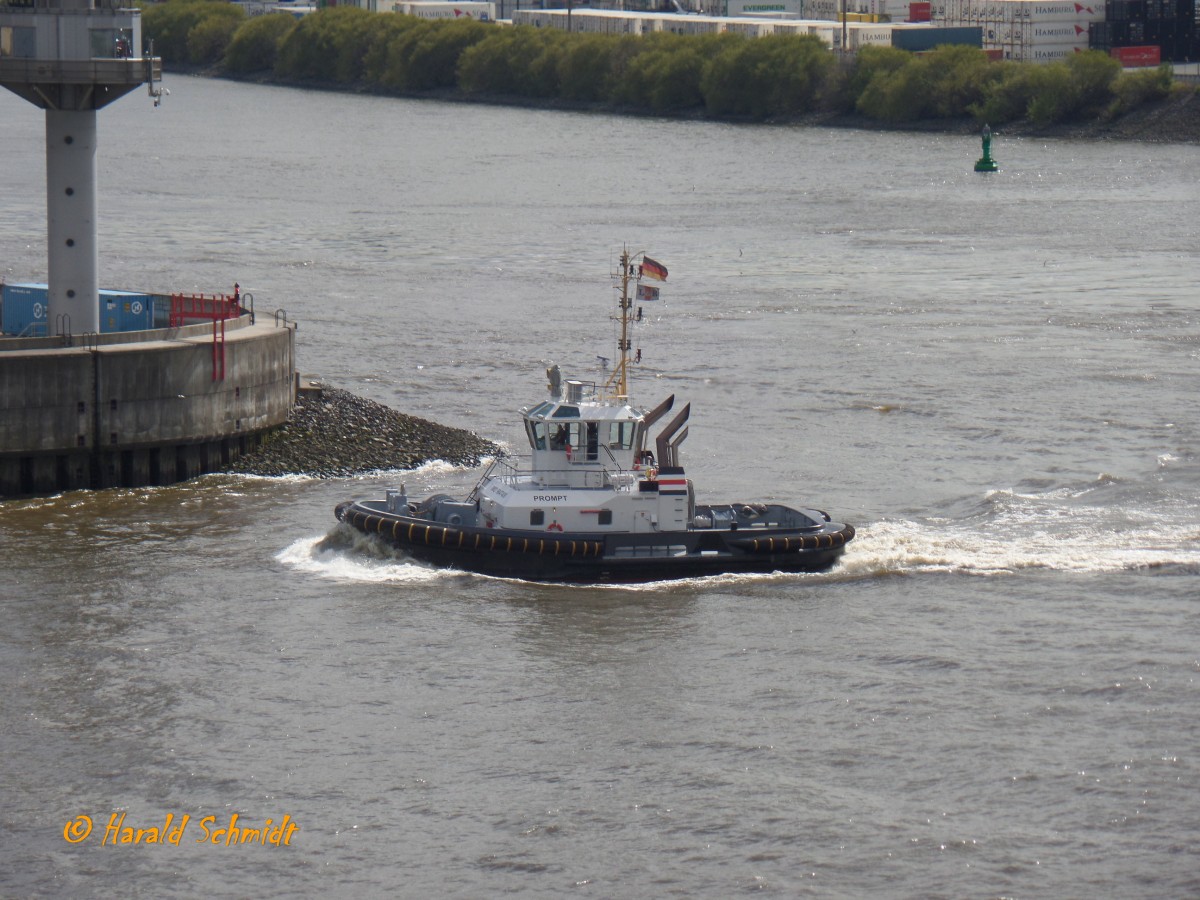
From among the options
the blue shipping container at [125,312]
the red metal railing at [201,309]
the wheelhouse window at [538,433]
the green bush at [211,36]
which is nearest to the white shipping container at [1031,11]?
the green bush at [211,36]

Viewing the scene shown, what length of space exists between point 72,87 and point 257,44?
125m

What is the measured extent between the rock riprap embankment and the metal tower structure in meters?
4.13

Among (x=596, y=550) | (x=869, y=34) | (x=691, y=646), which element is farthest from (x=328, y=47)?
(x=691, y=646)

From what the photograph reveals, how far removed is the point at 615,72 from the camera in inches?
5285

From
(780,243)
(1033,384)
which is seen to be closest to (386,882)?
(1033,384)

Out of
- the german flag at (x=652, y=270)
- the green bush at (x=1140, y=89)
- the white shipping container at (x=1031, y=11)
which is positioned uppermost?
the white shipping container at (x=1031, y=11)

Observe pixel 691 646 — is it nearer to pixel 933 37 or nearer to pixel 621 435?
pixel 621 435

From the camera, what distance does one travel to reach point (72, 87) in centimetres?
3619

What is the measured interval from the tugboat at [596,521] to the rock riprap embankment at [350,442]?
5466 mm

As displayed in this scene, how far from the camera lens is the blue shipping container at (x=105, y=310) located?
3856 cm

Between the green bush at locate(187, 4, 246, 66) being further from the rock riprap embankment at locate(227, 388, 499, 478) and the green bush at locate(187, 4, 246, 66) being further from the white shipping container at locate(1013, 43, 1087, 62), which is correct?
the rock riprap embankment at locate(227, 388, 499, 478)

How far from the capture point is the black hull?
3095 centimetres

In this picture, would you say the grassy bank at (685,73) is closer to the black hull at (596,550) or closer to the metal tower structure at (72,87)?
the metal tower structure at (72,87)

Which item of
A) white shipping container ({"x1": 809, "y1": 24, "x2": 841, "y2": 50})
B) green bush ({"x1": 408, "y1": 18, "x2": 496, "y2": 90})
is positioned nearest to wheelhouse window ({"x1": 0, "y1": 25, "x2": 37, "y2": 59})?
white shipping container ({"x1": 809, "y1": 24, "x2": 841, "y2": 50})
